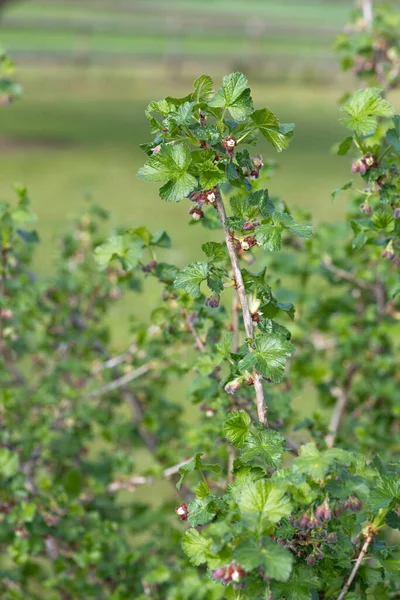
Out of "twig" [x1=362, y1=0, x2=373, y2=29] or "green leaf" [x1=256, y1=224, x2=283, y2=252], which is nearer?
"green leaf" [x1=256, y1=224, x2=283, y2=252]

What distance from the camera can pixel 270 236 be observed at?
748mm

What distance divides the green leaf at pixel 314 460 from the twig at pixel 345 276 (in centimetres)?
88

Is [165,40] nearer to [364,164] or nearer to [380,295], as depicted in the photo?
[380,295]

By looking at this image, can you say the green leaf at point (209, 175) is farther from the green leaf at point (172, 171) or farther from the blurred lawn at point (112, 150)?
the blurred lawn at point (112, 150)

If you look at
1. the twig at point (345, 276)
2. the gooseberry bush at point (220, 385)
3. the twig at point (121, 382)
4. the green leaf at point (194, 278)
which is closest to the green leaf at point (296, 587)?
the gooseberry bush at point (220, 385)

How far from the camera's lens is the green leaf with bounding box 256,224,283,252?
0.74 m

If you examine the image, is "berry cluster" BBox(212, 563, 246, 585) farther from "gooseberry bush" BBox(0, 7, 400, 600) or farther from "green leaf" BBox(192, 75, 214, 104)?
"green leaf" BBox(192, 75, 214, 104)

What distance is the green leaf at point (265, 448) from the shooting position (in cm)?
74

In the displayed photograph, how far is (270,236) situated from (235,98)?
12 cm

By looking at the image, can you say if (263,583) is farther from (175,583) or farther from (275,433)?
(175,583)

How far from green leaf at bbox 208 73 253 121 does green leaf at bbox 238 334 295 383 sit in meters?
0.19

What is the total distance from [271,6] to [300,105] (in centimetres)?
914

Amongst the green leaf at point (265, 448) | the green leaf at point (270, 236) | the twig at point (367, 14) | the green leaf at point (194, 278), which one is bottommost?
the green leaf at point (265, 448)

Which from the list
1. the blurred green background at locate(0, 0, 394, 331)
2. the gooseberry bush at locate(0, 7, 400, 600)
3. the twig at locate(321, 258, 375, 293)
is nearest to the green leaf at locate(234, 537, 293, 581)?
the gooseberry bush at locate(0, 7, 400, 600)
